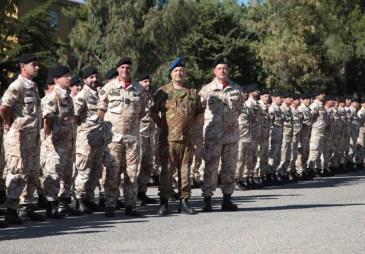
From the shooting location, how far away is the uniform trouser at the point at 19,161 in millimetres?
9367

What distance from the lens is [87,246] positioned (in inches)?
303

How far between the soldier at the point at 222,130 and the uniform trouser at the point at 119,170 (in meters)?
1.17

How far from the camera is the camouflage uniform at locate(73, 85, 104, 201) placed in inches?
427

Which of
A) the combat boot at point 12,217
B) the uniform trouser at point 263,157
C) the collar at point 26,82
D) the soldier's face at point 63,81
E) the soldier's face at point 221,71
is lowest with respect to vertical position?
the combat boot at point 12,217

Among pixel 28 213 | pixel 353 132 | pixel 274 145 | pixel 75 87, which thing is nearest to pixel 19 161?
pixel 28 213

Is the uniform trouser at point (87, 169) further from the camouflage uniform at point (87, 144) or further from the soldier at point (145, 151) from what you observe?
the soldier at point (145, 151)

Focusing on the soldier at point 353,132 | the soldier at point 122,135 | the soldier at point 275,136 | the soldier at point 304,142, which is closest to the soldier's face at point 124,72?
the soldier at point 122,135

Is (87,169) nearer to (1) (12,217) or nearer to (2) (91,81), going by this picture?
(2) (91,81)

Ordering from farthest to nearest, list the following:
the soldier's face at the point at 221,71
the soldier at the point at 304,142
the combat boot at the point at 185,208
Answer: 1. the soldier at the point at 304,142
2. the soldier's face at the point at 221,71
3. the combat boot at the point at 185,208

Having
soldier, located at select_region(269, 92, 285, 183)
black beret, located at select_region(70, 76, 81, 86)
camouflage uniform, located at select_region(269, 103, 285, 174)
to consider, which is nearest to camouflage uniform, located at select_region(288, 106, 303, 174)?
soldier, located at select_region(269, 92, 285, 183)

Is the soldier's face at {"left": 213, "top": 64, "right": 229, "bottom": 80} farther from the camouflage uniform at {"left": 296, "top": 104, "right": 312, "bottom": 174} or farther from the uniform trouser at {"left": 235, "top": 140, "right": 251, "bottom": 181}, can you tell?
the camouflage uniform at {"left": 296, "top": 104, "right": 312, "bottom": 174}

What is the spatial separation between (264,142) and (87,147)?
6.14 m

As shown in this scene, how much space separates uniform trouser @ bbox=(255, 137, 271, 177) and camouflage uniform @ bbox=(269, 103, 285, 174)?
449mm

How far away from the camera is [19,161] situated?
9461 millimetres
